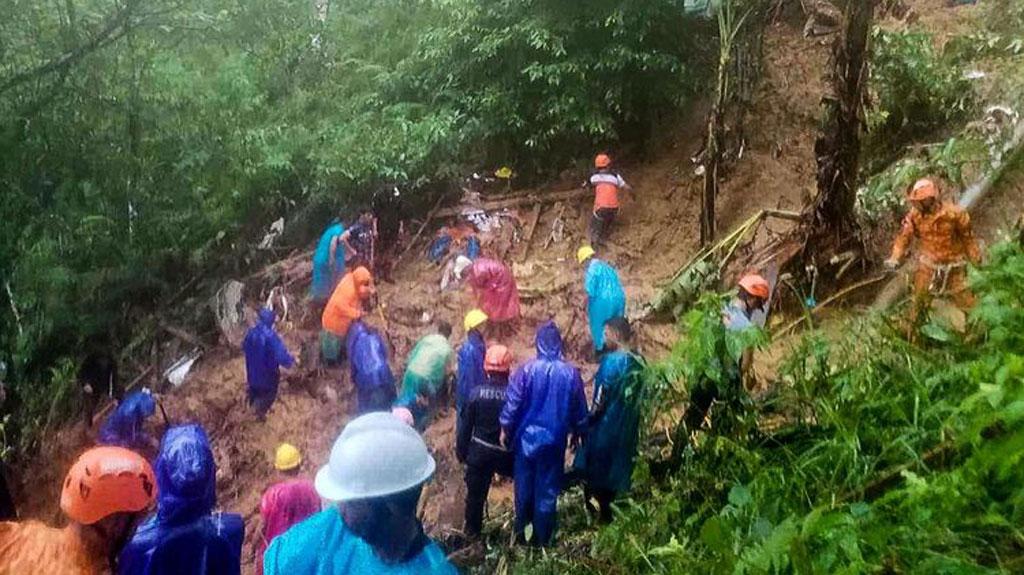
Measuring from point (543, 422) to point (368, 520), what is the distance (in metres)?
1.62

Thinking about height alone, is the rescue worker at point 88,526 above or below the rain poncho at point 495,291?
above

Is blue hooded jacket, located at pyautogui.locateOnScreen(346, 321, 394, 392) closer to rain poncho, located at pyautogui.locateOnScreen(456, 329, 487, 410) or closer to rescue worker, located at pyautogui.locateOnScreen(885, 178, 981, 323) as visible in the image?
rain poncho, located at pyautogui.locateOnScreen(456, 329, 487, 410)

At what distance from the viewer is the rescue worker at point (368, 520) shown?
1.45m

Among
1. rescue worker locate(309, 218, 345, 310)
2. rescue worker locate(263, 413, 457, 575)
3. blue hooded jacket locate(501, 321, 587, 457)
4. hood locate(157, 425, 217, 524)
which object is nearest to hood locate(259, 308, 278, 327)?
rescue worker locate(309, 218, 345, 310)

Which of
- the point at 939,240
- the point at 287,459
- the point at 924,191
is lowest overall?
the point at 287,459

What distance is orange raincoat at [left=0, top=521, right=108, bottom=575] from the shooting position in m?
1.98

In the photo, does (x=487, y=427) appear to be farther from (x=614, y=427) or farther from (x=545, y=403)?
(x=614, y=427)

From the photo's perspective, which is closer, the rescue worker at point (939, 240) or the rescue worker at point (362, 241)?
the rescue worker at point (939, 240)

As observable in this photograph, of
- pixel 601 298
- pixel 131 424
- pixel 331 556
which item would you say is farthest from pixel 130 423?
pixel 331 556

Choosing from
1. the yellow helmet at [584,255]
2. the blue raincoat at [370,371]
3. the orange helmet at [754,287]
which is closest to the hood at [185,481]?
the blue raincoat at [370,371]

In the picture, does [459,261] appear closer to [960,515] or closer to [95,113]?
[95,113]

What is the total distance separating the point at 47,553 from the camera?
2.00 meters

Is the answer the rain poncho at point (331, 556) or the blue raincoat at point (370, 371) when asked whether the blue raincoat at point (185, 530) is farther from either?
the blue raincoat at point (370, 371)

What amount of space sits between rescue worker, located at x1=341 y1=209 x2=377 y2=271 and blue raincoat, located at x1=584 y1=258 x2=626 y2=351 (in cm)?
121
